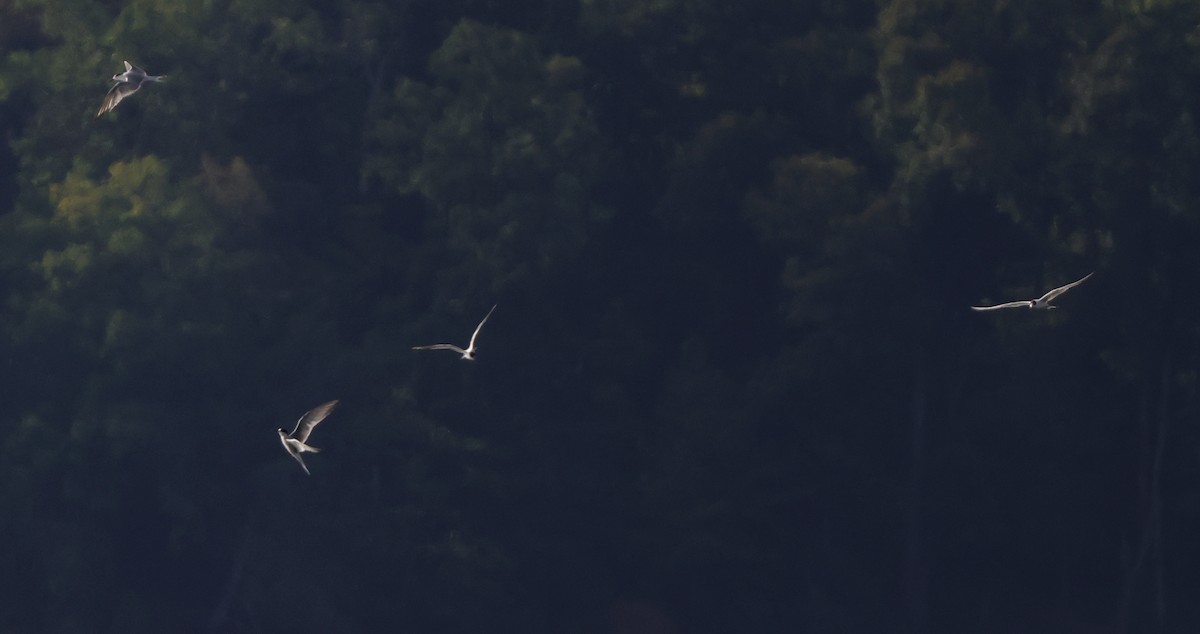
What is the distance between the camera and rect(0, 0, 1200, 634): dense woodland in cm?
3147

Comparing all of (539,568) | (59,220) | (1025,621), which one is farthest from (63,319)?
(1025,621)

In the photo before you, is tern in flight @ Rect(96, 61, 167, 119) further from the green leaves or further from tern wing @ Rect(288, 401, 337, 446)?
the green leaves

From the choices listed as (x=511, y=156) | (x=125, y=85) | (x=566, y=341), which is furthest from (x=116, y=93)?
(x=566, y=341)

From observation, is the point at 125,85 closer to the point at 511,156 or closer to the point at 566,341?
the point at 511,156

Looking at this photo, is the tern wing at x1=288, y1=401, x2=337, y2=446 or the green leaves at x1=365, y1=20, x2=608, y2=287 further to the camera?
the green leaves at x1=365, y1=20, x2=608, y2=287

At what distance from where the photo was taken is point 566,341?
33031 millimetres

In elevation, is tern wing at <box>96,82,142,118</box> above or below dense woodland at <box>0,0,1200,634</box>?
above

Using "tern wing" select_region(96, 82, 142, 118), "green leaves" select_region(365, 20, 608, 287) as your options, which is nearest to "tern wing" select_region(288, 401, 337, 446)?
"tern wing" select_region(96, 82, 142, 118)

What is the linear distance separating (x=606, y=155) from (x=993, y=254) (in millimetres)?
6235

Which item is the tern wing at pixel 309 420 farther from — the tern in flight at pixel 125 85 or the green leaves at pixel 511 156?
the green leaves at pixel 511 156

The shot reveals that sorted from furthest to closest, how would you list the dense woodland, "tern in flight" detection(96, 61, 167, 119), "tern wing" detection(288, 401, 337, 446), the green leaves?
1. the green leaves
2. the dense woodland
3. "tern in flight" detection(96, 61, 167, 119)
4. "tern wing" detection(288, 401, 337, 446)

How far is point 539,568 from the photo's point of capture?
3312 centimetres

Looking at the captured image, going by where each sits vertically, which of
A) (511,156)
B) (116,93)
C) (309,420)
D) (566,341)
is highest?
(116,93)

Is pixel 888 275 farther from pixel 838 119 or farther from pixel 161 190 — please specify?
pixel 161 190
